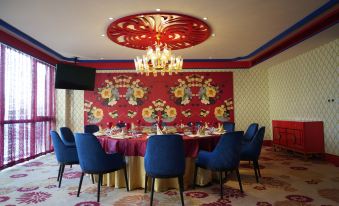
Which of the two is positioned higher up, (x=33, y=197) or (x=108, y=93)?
(x=108, y=93)

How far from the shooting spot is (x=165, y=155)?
2.91m

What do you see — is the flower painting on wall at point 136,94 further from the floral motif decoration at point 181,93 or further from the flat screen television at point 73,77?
the flat screen television at point 73,77

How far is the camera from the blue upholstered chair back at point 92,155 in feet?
10.3

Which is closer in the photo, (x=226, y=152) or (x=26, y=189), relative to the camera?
(x=226, y=152)

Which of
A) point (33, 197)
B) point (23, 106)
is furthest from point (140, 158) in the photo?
point (23, 106)

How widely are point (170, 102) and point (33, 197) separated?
4.99 metres

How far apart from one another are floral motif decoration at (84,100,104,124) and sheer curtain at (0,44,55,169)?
990mm

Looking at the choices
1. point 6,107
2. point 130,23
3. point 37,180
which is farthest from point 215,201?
point 6,107

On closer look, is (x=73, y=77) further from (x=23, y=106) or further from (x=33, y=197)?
(x=33, y=197)

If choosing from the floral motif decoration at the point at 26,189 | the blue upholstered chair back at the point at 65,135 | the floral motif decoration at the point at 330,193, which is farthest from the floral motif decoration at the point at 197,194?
the blue upholstered chair back at the point at 65,135

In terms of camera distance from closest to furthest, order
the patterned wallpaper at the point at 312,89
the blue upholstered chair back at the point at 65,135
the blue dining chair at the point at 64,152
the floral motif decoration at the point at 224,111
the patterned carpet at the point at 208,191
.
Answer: the patterned carpet at the point at 208,191
the blue dining chair at the point at 64,152
the blue upholstered chair back at the point at 65,135
the patterned wallpaper at the point at 312,89
the floral motif decoration at the point at 224,111

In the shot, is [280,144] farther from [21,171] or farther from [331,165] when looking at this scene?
[21,171]

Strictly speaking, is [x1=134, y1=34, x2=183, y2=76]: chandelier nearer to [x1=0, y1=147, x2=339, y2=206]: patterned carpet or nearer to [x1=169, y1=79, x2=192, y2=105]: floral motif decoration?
[x1=0, y1=147, x2=339, y2=206]: patterned carpet

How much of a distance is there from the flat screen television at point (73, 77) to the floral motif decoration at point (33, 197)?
3.34 m
